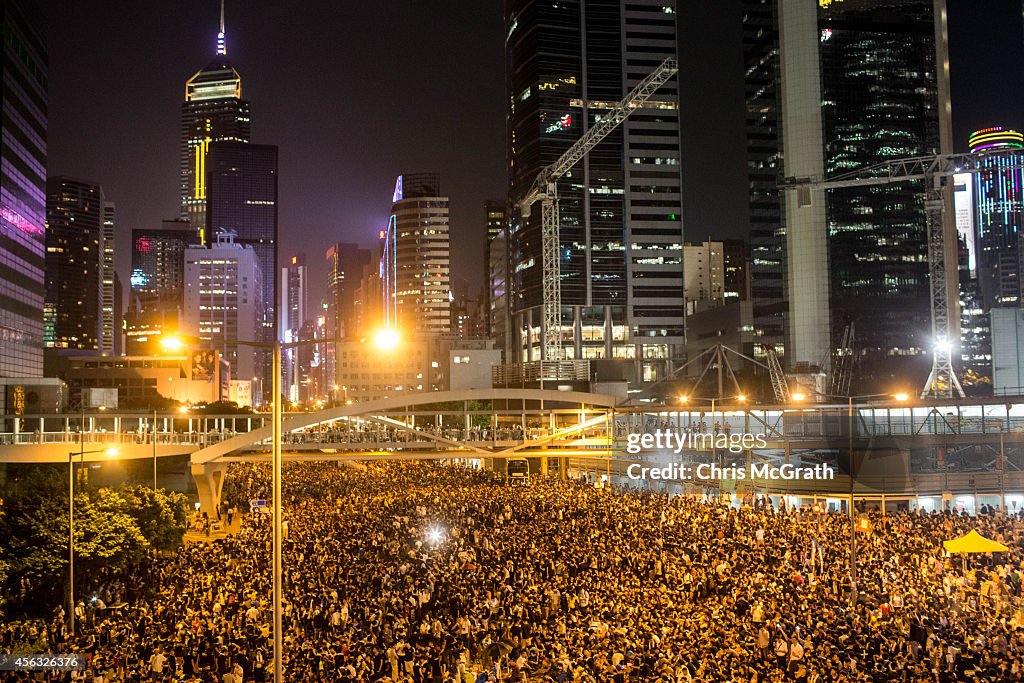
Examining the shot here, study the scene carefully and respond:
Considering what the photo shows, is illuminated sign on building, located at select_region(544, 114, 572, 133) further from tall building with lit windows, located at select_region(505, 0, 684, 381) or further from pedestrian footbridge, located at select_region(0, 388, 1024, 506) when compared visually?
pedestrian footbridge, located at select_region(0, 388, 1024, 506)

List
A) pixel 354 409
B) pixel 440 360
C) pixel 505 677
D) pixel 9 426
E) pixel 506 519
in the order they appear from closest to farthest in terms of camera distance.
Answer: pixel 505 677 → pixel 506 519 → pixel 354 409 → pixel 9 426 → pixel 440 360

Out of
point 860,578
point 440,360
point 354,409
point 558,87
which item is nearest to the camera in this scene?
point 860,578

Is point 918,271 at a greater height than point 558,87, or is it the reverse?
point 558,87

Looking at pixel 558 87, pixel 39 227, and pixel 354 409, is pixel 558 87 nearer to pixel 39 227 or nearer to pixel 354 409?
pixel 39 227

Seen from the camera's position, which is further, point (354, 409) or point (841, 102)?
point (841, 102)

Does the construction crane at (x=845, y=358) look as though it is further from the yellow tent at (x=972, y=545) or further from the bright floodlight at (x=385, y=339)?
the bright floodlight at (x=385, y=339)

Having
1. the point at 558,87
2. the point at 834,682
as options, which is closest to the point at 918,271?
the point at 558,87
